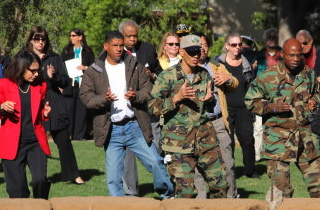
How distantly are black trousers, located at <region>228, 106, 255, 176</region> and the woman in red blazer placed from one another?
3.88m

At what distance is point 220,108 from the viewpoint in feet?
35.5

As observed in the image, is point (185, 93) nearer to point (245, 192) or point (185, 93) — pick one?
point (185, 93)

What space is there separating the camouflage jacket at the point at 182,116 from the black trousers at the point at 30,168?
1328 mm

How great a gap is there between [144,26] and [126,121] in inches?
406

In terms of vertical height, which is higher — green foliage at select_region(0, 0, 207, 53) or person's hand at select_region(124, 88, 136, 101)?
green foliage at select_region(0, 0, 207, 53)

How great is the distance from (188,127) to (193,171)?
0.44m

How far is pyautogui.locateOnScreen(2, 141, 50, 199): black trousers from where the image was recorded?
9.69 metres

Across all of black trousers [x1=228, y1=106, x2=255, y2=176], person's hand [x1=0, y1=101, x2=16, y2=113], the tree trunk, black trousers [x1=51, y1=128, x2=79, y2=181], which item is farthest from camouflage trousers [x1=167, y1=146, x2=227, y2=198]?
the tree trunk

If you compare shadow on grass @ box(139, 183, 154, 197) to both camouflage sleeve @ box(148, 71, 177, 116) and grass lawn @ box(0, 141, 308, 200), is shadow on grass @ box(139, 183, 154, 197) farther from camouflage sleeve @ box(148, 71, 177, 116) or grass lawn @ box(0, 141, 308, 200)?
camouflage sleeve @ box(148, 71, 177, 116)

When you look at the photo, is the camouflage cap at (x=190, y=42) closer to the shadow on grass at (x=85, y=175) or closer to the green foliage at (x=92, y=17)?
the shadow on grass at (x=85, y=175)

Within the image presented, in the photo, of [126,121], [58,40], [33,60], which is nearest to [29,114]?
[33,60]

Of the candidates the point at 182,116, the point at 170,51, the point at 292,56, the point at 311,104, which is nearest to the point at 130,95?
the point at 182,116

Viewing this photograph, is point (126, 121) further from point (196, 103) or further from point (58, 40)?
point (58, 40)

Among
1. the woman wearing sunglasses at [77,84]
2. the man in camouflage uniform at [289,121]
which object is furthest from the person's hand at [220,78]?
the woman wearing sunglasses at [77,84]
